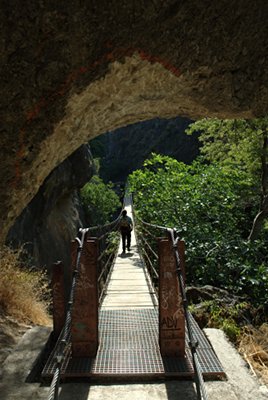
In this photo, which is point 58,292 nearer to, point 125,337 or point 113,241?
point 125,337

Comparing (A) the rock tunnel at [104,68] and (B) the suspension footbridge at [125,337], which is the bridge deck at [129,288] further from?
(A) the rock tunnel at [104,68]

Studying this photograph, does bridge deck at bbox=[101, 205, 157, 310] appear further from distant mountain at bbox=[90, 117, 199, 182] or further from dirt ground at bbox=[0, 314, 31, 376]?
distant mountain at bbox=[90, 117, 199, 182]

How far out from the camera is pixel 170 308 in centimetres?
352

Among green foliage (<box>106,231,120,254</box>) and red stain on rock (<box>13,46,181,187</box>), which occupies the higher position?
green foliage (<box>106,231,120,254</box>)

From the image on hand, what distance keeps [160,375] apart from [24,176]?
245 centimetres

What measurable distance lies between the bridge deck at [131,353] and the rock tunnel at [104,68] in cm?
166

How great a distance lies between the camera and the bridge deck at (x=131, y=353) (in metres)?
3.20

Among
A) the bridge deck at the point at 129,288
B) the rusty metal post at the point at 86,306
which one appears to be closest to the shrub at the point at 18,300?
the bridge deck at the point at 129,288

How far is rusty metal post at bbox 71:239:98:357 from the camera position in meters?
3.50

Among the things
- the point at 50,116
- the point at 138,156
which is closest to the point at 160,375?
the point at 50,116

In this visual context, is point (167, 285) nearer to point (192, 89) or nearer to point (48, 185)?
point (192, 89)

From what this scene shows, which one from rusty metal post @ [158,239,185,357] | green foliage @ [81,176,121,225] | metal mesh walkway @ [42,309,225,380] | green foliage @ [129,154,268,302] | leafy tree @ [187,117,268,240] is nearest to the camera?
metal mesh walkway @ [42,309,225,380]

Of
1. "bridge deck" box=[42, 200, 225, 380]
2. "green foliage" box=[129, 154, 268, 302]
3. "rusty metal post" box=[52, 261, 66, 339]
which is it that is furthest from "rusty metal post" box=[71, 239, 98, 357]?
"green foliage" box=[129, 154, 268, 302]

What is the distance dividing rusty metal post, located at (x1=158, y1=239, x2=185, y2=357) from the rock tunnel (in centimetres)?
170
